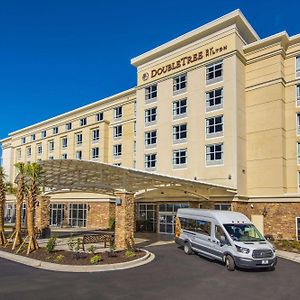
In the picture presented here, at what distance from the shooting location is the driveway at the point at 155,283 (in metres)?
12.2

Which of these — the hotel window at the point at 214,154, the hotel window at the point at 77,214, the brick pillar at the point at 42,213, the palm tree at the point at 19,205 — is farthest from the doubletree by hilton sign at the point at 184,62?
the palm tree at the point at 19,205

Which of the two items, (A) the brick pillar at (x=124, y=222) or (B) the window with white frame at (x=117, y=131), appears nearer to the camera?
(A) the brick pillar at (x=124, y=222)

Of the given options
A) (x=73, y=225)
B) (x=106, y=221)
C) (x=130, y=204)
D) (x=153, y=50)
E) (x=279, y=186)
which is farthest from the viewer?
(x=73, y=225)

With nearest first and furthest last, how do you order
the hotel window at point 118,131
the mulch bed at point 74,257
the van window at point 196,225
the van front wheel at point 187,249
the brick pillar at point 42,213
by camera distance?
the mulch bed at point 74,257 → the van window at point 196,225 → the van front wheel at point 187,249 → the brick pillar at point 42,213 → the hotel window at point 118,131

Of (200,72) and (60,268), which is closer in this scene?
(60,268)

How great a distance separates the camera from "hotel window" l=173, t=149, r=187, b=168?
34594 mm

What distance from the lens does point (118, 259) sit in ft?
59.0

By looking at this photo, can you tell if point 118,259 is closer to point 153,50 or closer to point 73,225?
point 153,50

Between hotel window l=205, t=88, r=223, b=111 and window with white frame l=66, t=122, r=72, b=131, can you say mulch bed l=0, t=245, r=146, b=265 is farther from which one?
window with white frame l=66, t=122, r=72, b=131

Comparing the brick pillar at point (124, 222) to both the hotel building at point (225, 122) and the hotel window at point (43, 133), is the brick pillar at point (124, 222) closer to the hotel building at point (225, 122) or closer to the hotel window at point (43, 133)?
the hotel building at point (225, 122)

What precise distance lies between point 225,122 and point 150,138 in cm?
907

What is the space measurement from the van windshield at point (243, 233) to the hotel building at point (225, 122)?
11399mm

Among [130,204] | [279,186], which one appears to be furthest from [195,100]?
[130,204]

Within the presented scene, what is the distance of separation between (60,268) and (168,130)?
863 inches
